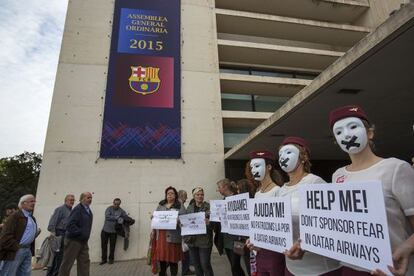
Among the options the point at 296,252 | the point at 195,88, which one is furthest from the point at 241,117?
the point at 296,252

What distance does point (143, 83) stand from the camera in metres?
10.7

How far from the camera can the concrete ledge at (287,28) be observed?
527 inches

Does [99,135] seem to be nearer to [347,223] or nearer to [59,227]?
[59,227]

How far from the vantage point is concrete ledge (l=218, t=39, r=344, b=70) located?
12.9m

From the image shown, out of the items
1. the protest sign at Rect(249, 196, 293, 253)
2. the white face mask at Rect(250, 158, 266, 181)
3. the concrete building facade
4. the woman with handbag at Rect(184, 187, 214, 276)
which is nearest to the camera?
the protest sign at Rect(249, 196, 293, 253)

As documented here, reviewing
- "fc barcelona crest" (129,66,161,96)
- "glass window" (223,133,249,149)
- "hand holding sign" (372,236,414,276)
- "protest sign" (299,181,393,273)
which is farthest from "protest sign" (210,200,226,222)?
"glass window" (223,133,249,149)

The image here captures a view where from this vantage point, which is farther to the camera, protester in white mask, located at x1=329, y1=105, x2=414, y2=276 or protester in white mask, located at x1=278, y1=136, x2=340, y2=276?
protester in white mask, located at x1=278, y1=136, x2=340, y2=276

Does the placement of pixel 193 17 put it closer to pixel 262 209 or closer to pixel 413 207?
pixel 262 209

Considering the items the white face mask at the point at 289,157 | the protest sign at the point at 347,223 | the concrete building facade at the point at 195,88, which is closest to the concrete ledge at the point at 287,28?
the concrete building facade at the point at 195,88

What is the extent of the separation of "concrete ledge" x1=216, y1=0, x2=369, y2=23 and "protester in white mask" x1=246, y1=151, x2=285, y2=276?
529 inches

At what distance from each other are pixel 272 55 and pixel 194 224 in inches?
431

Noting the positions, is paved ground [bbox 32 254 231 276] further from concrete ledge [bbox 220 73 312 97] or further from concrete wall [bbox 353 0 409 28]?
concrete wall [bbox 353 0 409 28]

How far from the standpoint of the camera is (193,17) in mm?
12688

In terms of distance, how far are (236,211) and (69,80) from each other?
376 inches
